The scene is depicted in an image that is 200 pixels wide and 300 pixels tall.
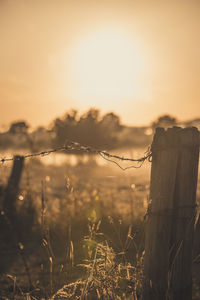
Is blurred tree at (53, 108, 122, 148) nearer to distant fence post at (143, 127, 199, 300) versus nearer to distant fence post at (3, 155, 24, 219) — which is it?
distant fence post at (3, 155, 24, 219)

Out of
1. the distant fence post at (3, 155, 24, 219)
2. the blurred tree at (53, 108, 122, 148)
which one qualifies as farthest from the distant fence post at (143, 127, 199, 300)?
the blurred tree at (53, 108, 122, 148)

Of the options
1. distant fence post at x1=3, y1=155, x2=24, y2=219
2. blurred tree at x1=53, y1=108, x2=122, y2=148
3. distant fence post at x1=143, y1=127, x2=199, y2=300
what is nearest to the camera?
distant fence post at x1=143, y1=127, x2=199, y2=300

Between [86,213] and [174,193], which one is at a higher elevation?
[174,193]

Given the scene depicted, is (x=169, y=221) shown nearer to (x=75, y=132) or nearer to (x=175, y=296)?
(x=175, y=296)

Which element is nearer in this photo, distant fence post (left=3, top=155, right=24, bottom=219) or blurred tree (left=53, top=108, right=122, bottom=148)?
distant fence post (left=3, top=155, right=24, bottom=219)

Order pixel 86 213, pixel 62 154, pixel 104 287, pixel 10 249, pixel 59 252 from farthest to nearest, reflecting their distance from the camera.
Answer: pixel 62 154
pixel 86 213
pixel 10 249
pixel 59 252
pixel 104 287

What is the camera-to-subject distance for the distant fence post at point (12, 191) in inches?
249

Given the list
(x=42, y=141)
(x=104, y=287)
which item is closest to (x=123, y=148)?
(x=42, y=141)

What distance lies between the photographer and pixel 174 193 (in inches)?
77.2

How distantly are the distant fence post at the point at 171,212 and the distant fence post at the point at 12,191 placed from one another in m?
4.77

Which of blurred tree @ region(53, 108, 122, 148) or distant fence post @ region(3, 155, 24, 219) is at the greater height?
blurred tree @ region(53, 108, 122, 148)

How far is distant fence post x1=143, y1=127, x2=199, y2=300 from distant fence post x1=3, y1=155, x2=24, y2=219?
15.7 ft

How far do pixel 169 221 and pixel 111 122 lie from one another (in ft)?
76.5

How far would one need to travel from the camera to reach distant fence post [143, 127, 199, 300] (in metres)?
1.92
